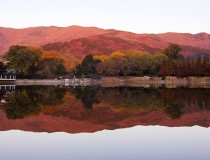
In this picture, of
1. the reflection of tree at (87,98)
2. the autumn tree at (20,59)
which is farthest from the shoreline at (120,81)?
the reflection of tree at (87,98)

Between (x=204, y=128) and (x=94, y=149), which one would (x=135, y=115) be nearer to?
(x=204, y=128)

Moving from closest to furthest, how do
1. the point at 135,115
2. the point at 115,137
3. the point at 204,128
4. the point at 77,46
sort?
the point at 115,137, the point at 204,128, the point at 135,115, the point at 77,46

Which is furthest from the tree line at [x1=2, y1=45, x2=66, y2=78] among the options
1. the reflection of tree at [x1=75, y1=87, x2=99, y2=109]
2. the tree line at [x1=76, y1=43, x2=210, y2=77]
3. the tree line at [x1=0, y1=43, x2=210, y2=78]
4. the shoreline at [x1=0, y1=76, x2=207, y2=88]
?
the reflection of tree at [x1=75, y1=87, x2=99, y2=109]

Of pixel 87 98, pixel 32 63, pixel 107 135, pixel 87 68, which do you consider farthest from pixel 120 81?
pixel 107 135

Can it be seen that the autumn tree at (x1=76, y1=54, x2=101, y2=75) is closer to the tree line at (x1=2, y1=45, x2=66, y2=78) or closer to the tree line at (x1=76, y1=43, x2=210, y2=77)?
the tree line at (x1=76, y1=43, x2=210, y2=77)

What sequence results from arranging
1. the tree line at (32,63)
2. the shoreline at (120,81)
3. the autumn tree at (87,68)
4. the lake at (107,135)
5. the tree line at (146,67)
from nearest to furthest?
the lake at (107,135)
the tree line at (146,67)
the shoreline at (120,81)
the tree line at (32,63)
the autumn tree at (87,68)

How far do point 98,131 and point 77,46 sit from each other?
183 metres

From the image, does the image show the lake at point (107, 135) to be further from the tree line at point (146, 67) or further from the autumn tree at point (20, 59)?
the autumn tree at point (20, 59)

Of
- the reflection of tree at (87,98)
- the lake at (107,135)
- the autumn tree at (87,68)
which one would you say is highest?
the autumn tree at (87,68)

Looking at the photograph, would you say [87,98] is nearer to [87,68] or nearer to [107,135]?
[107,135]

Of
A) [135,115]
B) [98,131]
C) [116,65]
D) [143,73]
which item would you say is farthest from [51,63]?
[98,131]

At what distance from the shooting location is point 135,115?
2305 cm

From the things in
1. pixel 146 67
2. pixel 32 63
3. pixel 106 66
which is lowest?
pixel 146 67

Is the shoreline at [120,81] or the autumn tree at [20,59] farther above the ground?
the autumn tree at [20,59]
